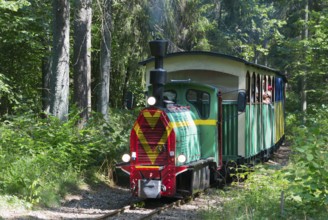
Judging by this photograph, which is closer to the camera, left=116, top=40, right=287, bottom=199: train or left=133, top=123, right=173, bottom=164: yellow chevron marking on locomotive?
left=116, top=40, right=287, bottom=199: train

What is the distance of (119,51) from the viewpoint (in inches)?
858

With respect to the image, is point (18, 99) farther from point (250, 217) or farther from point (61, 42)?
point (250, 217)

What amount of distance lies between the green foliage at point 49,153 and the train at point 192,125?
4.89 ft

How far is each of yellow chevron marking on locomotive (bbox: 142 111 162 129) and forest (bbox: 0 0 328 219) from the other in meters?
2.17

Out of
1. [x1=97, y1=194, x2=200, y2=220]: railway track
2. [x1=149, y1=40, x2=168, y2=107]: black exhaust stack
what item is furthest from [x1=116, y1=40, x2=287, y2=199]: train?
[x1=97, y1=194, x2=200, y2=220]: railway track

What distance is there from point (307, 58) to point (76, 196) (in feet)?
48.6

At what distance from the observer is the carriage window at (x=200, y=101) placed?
11711 mm

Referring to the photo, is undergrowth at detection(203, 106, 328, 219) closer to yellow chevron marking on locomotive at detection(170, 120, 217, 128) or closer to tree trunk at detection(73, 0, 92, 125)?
yellow chevron marking on locomotive at detection(170, 120, 217, 128)

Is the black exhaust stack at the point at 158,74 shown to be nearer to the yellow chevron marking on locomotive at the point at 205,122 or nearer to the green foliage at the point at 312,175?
the yellow chevron marking on locomotive at the point at 205,122

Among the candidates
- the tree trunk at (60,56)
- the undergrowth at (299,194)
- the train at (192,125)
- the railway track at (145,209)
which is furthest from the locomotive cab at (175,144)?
the tree trunk at (60,56)

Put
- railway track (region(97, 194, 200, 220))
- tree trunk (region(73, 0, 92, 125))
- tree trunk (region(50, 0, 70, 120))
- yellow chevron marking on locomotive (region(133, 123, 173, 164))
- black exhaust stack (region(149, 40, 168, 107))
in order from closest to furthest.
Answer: railway track (region(97, 194, 200, 220)), black exhaust stack (region(149, 40, 168, 107)), yellow chevron marking on locomotive (region(133, 123, 173, 164)), tree trunk (region(50, 0, 70, 120)), tree trunk (region(73, 0, 92, 125))

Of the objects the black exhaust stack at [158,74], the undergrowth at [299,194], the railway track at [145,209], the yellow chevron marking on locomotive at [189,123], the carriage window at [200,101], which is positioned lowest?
the railway track at [145,209]

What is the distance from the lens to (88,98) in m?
16.5

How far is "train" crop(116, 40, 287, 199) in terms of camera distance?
10297mm
